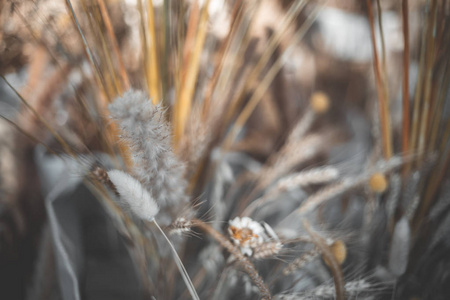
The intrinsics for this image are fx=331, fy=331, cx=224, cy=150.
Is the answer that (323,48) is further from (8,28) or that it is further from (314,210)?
(8,28)

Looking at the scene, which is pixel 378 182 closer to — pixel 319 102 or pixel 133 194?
pixel 319 102

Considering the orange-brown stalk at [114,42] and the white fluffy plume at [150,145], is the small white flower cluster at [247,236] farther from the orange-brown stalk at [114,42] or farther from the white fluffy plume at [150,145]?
the orange-brown stalk at [114,42]

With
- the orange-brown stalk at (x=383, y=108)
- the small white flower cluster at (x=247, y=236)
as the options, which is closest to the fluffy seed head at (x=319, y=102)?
the orange-brown stalk at (x=383, y=108)

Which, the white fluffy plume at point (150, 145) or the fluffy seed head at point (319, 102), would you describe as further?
the fluffy seed head at point (319, 102)

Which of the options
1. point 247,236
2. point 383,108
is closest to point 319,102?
point 383,108

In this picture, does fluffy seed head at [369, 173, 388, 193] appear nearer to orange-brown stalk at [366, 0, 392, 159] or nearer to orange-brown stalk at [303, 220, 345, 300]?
orange-brown stalk at [366, 0, 392, 159]

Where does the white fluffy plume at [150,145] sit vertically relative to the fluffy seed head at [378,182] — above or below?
above
